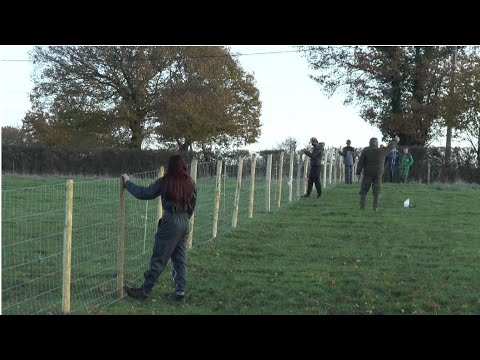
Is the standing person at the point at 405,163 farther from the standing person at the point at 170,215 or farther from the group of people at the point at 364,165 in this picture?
the standing person at the point at 170,215

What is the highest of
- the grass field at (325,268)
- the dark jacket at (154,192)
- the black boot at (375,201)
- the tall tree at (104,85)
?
the tall tree at (104,85)

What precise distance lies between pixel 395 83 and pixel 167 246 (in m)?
30.6

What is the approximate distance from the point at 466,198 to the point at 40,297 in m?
17.0

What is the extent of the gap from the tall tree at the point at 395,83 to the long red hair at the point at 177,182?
28797 millimetres

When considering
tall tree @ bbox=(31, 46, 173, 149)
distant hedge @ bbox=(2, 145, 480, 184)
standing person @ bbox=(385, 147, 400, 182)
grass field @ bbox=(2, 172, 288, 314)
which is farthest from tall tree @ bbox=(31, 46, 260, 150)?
grass field @ bbox=(2, 172, 288, 314)

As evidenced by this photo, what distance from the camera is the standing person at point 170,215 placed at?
27.0 ft

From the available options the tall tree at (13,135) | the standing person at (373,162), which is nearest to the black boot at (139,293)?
the standing person at (373,162)

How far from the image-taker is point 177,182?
827cm

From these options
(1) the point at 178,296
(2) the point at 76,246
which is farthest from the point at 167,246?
(2) the point at 76,246

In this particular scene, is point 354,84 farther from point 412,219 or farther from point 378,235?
point 378,235

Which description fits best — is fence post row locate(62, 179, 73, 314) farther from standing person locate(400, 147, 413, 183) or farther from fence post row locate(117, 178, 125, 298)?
standing person locate(400, 147, 413, 183)

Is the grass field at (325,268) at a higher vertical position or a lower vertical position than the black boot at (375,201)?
lower

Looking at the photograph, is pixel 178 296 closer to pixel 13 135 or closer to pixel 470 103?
pixel 470 103

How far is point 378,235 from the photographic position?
43.9ft
